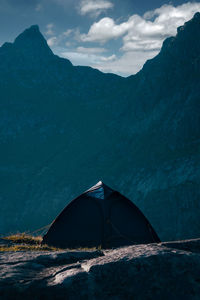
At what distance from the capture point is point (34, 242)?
11.0 metres

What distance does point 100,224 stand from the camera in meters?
11.9

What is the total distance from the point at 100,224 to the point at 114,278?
7.75 m

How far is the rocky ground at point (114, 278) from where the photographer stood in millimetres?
4074

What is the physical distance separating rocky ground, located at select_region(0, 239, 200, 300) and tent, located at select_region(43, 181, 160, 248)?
23.1 ft

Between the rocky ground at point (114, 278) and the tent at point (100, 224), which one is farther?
the tent at point (100, 224)

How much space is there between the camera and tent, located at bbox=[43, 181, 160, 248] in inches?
464

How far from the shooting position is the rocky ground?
407 centimetres

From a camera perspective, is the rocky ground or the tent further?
the tent

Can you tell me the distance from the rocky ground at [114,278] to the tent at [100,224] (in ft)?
23.1

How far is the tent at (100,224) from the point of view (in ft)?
38.7

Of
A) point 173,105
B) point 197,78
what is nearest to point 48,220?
point 173,105

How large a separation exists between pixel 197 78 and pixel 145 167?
58.3m

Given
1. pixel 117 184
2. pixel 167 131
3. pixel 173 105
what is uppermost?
pixel 173 105

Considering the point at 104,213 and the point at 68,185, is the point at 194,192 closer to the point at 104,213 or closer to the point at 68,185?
the point at 68,185
